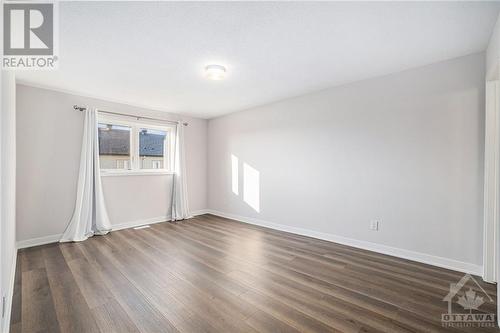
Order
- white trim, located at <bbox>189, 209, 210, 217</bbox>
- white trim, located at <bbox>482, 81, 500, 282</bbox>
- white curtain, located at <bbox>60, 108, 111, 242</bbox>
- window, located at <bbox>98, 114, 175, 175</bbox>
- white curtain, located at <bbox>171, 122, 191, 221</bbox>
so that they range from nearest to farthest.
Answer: white trim, located at <bbox>482, 81, 500, 282</bbox>
white curtain, located at <bbox>60, 108, 111, 242</bbox>
window, located at <bbox>98, 114, 175, 175</bbox>
white curtain, located at <bbox>171, 122, 191, 221</bbox>
white trim, located at <bbox>189, 209, 210, 217</bbox>

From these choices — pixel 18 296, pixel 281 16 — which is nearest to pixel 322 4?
pixel 281 16

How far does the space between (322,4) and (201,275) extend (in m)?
2.77

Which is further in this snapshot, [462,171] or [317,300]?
[462,171]

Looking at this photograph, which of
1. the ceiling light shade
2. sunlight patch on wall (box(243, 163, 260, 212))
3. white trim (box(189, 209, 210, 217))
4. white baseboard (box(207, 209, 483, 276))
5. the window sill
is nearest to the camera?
white baseboard (box(207, 209, 483, 276))

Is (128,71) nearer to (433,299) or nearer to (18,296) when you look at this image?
(18,296)

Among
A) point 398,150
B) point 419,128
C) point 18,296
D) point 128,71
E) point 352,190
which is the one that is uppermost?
point 128,71

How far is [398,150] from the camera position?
2.93 meters

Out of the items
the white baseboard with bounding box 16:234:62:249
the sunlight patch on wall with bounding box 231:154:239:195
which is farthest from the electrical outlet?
the white baseboard with bounding box 16:234:62:249

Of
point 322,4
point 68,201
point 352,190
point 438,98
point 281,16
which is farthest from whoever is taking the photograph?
point 68,201

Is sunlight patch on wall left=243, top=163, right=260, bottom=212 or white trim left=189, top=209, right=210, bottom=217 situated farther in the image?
white trim left=189, top=209, right=210, bottom=217

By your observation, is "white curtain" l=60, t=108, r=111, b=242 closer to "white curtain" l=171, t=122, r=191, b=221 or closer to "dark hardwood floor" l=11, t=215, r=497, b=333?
"dark hardwood floor" l=11, t=215, r=497, b=333

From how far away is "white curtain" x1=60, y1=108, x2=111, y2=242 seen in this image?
143 inches

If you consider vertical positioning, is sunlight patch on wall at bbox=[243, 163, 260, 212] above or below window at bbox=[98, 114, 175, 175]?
below

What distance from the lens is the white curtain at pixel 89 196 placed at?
3.64 meters
